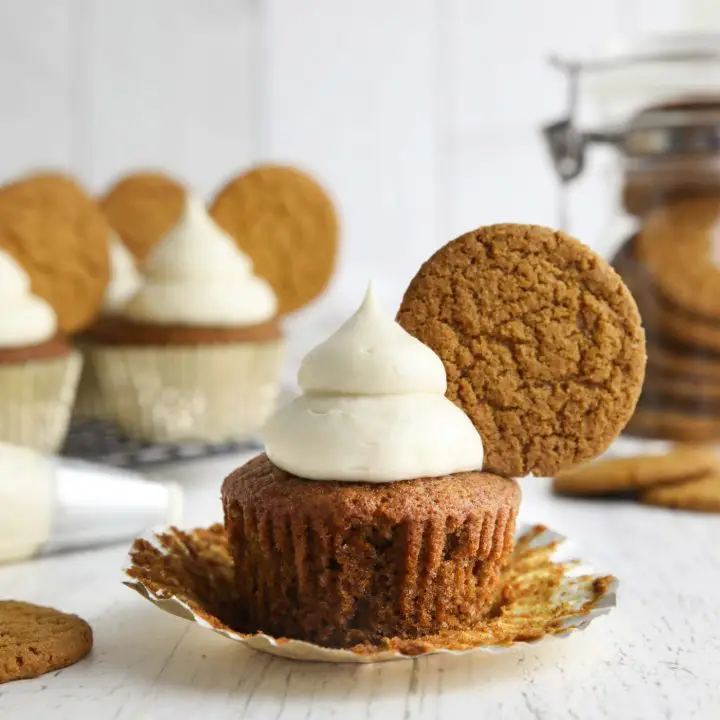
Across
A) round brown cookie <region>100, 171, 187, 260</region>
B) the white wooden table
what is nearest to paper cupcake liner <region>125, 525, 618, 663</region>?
the white wooden table

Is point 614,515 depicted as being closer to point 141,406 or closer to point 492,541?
point 492,541

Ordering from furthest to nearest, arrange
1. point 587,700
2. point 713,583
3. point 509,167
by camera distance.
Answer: point 509,167 → point 713,583 → point 587,700

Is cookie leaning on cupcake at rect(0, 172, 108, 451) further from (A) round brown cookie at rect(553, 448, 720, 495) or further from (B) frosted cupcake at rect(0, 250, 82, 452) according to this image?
(A) round brown cookie at rect(553, 448, 720, 495)

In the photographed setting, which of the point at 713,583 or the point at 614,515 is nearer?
the point at 713,583

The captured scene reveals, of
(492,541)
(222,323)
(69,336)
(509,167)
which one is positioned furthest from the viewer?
(509,167)

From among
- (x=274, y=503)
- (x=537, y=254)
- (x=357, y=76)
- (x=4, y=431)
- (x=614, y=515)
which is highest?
(x=357, y=76)

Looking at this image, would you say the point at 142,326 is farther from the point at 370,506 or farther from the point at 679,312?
the point at 370,506

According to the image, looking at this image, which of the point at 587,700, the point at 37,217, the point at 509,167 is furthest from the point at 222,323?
the point at 509,167

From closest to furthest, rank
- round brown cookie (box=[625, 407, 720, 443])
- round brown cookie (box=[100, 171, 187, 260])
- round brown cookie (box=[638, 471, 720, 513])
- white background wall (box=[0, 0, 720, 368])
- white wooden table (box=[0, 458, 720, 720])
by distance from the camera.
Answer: white wooden table (box=[0, 458, 720, 720])
round brown cookie (box=[638, 471, 720, 513])
round brown cookie (box=[625, 407, 720, 443])
round brown cookie (box=[100, 171, 187, 260])
white background wall (box=[0, 0, 720, 368])
